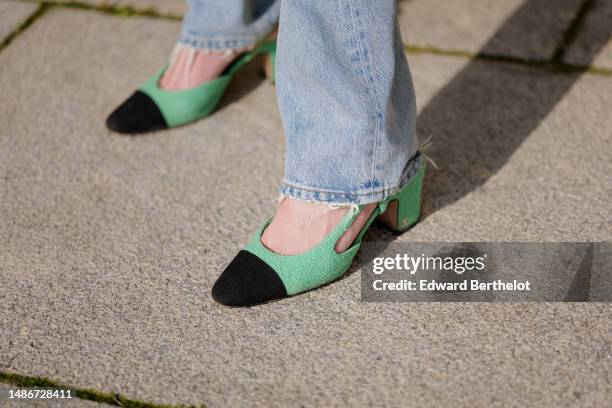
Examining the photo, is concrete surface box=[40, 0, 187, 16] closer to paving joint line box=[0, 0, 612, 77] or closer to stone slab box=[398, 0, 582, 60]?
paving joint line box=[0, 0, 612, 77]

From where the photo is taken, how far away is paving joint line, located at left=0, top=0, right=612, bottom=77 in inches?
73.6

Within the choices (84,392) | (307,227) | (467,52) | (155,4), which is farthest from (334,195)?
(155,4)

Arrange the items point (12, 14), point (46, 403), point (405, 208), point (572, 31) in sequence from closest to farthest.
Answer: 1. point (46, 403)
2. point (405, 208)
3. point (572, 31)
4. point (12, 14)

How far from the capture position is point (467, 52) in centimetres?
195

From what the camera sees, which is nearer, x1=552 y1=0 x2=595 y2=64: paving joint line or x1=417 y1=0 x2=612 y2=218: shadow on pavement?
x1=417 y1=0 x2=612 y2=218: shadow on pavement

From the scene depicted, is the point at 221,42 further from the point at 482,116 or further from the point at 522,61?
the point at 522,61

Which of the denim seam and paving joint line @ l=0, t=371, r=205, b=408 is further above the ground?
the denim seam

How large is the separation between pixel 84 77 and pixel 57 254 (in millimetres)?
661

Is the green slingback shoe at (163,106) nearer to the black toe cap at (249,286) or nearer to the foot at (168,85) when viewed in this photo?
the foot at (168,85)

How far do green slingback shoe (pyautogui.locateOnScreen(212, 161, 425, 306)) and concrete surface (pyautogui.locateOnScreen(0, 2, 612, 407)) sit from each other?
0.03 metres

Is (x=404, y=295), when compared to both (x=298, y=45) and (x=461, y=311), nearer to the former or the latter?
(x=461, y=311)

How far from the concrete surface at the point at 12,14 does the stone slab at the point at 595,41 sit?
4.96ft

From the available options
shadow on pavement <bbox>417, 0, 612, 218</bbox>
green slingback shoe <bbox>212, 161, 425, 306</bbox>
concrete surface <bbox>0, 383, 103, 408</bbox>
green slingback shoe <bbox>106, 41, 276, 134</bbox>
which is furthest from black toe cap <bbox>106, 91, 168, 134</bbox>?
concrete surface <bbox>0, 383, 103, 408</bbox>

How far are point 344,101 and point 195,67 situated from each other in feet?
2.08
